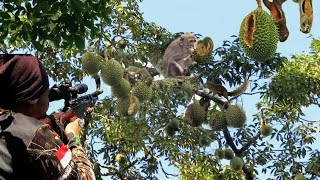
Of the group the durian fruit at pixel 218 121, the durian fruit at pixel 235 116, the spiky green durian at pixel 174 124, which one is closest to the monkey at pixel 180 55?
the spiky green durian at pixel 174 124

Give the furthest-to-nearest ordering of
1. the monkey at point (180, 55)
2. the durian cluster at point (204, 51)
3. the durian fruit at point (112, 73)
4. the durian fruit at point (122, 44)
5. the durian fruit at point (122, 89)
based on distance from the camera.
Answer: the monkey at point (180, 55) < the durian fruit at point (122, 44) < the durian cluster at point (204, 51) < the durian fruit at point (122, 89) < the durian fruit at point (112, 73)

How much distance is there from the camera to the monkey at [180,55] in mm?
7824

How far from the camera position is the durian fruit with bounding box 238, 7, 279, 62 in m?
2.19

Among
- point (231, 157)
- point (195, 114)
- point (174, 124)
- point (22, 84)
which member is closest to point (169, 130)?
point (174, 124)

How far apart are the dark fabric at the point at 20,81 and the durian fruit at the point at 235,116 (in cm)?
429

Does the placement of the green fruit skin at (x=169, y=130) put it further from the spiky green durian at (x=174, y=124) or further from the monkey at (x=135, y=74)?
the monkey at (x=135, y=74)

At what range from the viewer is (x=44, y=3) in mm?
4293

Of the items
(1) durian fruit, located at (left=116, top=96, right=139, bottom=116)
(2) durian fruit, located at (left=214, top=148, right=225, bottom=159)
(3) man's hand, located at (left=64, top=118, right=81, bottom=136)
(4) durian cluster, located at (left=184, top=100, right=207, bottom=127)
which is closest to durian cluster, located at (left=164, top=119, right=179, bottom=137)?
(2) durian fruit, located at (left=214, top=148, right=225, bottom=159)

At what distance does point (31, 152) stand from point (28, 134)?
0.18 ft

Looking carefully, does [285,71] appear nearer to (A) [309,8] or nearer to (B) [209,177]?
(B) [209,177]

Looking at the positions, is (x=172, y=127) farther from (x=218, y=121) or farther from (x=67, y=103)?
(x=67, y=103)

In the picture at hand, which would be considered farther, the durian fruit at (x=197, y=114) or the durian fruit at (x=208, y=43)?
the durian fruit at (x=208, y=43)

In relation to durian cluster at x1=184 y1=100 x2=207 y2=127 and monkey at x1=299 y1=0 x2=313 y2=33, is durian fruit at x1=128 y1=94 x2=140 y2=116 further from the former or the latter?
monkey at x1=299 y1=0 x2=313 y2=33

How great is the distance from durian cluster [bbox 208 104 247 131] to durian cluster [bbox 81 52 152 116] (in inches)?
27.7
